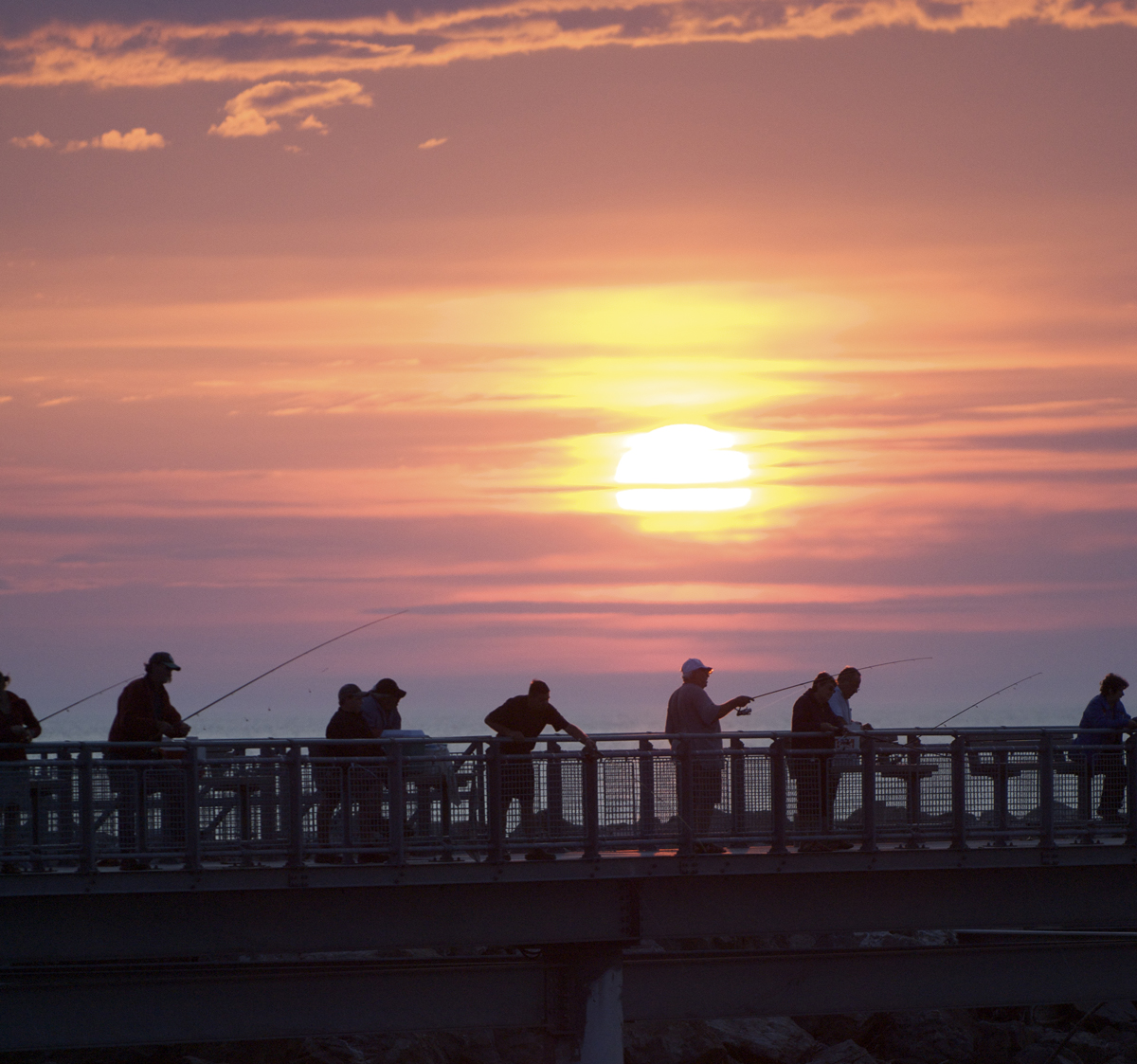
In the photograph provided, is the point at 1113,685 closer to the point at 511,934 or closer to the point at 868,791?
the point at 868,791

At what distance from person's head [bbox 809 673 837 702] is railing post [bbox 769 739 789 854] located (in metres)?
0.65

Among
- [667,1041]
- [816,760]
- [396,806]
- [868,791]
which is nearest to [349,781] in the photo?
[396,806]

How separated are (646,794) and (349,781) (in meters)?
3.27

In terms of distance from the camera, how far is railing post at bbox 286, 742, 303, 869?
16.8 m

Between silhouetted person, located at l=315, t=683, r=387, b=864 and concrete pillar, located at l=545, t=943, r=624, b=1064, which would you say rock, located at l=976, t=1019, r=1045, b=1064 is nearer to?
concrete pillar, located at l=545, t=943, r=624, b=1064

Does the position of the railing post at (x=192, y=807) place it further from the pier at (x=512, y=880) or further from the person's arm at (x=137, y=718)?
the person's arm at (x=137, y=718)

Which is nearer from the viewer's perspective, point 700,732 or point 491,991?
point 700,732

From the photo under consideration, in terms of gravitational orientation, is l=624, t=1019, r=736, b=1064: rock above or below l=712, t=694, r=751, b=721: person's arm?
below

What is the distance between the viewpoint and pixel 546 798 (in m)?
17.7

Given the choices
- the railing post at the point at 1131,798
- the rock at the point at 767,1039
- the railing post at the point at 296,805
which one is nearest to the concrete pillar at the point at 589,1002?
the railing post at the point at 296,805

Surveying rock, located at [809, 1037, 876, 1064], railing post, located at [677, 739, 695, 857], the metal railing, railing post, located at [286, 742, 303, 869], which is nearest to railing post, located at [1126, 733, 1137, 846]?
the metal railing

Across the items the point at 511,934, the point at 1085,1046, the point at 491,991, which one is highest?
the point at 511,934

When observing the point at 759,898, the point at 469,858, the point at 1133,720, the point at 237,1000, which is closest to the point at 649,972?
the point at 759,898

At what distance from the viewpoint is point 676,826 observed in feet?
59.4
